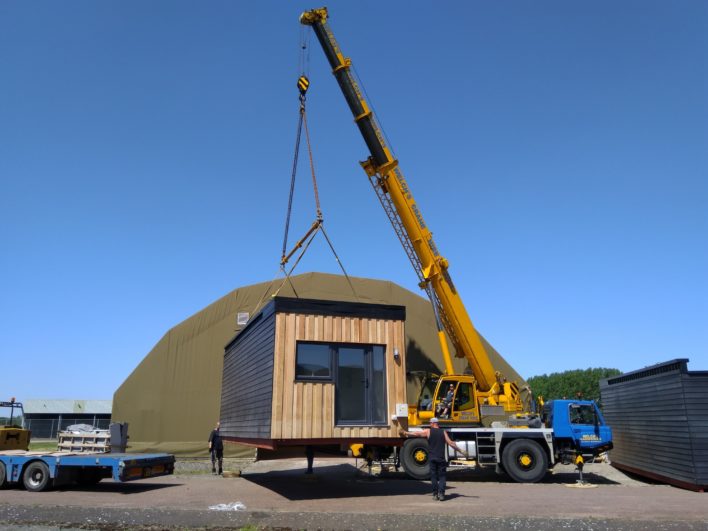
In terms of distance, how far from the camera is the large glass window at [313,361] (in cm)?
1200

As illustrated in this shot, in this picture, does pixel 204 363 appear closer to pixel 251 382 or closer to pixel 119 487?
pixel 119 487

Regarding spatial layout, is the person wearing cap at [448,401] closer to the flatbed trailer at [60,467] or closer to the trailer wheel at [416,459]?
the trailer wheel at [416,459]

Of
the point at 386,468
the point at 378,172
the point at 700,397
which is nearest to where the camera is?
the point at 700,397

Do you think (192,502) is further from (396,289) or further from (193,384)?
(396,289)

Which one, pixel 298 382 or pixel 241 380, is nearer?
pixel 298 382

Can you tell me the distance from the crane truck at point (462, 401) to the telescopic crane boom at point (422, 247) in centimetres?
4

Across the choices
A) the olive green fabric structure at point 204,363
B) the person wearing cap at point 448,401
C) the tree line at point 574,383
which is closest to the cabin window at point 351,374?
the person wearing cap at point 448,401

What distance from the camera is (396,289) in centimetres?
2966

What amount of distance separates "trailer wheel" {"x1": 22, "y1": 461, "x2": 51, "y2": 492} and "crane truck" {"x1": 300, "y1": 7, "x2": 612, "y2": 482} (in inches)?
326

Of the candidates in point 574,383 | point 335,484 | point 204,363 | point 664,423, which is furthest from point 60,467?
point 574,383

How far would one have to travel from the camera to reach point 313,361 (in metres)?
12.2

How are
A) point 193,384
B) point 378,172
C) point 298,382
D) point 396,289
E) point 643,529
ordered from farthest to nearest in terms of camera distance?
1. point 396,289
2. point 193,384
3. point 378,172
4. point 298,382
5. point 643,529

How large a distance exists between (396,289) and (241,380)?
49.4 feet

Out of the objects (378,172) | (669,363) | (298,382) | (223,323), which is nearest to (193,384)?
(223,323)
